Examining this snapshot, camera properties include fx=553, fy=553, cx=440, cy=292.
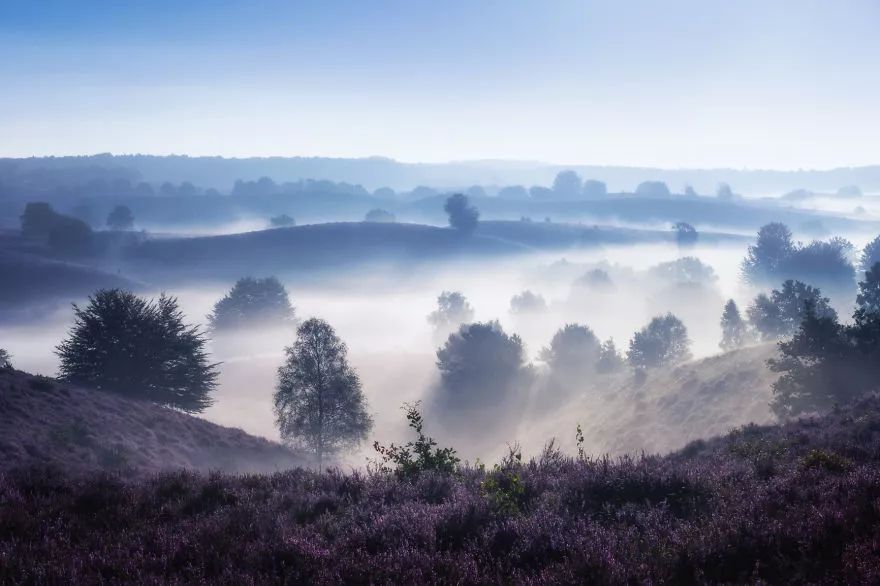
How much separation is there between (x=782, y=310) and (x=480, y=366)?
39.8 metres

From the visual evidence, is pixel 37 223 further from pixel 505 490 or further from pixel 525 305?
pixel 505 490

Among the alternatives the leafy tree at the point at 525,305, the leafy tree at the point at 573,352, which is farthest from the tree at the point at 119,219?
the leafy tree at the point at 573,352

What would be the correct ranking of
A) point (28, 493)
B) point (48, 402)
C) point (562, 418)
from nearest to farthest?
point (28, 493)
point (48, 402)
point (562, 418)

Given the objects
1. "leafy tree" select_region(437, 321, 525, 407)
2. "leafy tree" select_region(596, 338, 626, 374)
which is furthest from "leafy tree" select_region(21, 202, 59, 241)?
"leafy tree" select_region(596, 338, 626, 374)

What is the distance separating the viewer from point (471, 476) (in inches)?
387

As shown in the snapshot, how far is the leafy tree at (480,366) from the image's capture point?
7394cm

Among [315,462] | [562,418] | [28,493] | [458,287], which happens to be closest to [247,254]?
[458,287]

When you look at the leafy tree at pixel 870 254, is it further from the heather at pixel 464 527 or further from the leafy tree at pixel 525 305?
the heather at pixel 464 527

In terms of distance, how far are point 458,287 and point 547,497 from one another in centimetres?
15304

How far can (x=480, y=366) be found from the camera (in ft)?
244

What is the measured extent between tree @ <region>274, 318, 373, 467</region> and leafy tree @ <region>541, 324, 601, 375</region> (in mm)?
46996

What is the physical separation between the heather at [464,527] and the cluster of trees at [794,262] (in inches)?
5941

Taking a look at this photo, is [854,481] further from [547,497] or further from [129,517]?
[129,517]

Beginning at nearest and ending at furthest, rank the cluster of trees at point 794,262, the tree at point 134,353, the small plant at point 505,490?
1. the small plant at point 505,490
2. the tree at point 134,353
3. the cluster of trees at point 794,262
